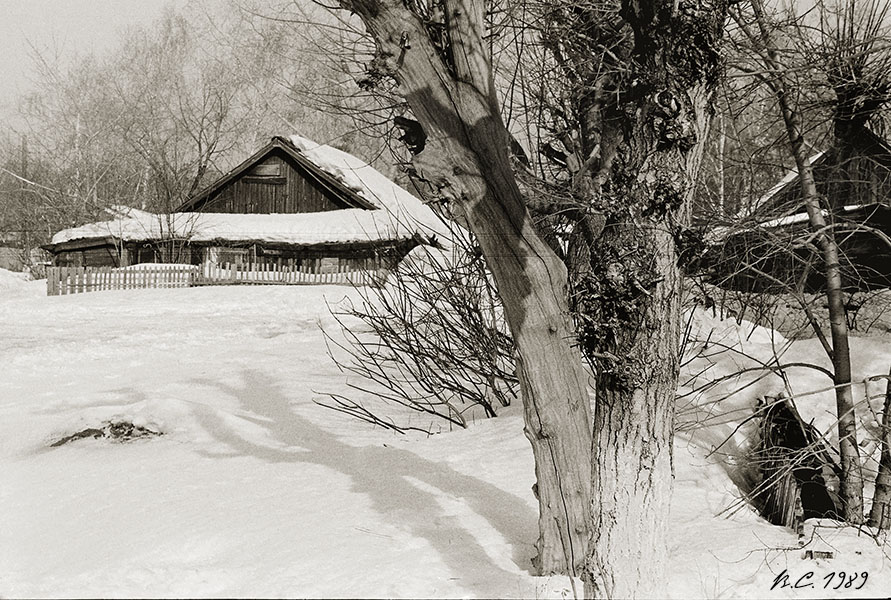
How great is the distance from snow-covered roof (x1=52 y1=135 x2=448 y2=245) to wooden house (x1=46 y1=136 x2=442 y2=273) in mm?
39

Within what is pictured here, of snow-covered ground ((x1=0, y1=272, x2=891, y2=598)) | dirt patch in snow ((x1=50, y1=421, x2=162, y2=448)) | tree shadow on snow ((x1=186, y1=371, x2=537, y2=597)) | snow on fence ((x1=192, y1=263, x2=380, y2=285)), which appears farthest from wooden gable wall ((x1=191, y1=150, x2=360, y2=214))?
dirt patch in snow ((x1=50, y1=421, x2=162, y2=448))

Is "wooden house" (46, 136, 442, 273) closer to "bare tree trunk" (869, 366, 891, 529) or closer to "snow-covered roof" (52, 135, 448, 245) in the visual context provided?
"snow-covered roof" (52, 135, 448, 245)

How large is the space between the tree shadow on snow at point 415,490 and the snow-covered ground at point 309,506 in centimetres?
2

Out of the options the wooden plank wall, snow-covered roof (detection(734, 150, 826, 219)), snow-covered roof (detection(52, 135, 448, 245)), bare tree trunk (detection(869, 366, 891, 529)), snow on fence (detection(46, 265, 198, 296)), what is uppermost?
the wooden plank wall

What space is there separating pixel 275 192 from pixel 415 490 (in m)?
30.8

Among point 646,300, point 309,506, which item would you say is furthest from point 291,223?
point 646,300

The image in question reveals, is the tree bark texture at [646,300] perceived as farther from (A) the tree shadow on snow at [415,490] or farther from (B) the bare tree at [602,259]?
(A) the tree shadow on snow at [415,490]

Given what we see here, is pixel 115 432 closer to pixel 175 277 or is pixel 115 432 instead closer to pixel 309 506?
pixel 309 506

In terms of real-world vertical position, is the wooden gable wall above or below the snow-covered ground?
above

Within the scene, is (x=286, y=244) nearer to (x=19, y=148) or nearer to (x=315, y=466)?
(x=315, y=466)

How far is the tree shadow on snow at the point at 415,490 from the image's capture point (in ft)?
15.8

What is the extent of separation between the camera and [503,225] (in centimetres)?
437

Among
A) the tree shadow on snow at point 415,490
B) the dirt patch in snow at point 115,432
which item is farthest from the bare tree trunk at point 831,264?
the dirt patch in snow at point 115,432

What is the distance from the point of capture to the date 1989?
487 cm
